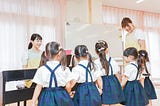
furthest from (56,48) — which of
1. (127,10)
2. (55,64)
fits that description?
(127,10)

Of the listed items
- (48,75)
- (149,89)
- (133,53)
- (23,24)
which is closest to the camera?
(48,75)

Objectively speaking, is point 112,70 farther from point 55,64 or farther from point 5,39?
point 5,39

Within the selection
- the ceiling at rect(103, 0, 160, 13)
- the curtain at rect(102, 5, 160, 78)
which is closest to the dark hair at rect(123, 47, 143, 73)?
the ceiling at rect(103, 0, 160, 13)

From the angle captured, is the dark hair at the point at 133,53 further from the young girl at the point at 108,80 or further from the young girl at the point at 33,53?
the young girl at the point at 33,53

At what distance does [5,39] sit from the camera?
473 centimetres

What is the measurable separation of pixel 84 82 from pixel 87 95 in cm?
14

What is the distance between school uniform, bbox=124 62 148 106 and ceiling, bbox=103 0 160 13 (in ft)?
12.1

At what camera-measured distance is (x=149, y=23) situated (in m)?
7.70

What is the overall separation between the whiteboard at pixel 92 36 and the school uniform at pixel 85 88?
2.39 meters

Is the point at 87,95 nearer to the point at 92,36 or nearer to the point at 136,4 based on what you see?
the point at 92,36

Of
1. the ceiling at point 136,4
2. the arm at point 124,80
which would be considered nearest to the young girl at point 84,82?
the arm at point 124,80

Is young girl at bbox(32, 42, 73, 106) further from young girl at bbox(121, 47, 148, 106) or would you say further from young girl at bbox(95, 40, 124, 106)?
young girl at bbox(121, 47, 148, 106)

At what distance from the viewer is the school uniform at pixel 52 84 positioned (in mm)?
2076

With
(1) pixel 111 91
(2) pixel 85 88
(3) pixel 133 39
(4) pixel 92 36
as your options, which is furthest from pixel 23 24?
(2) pixel 85 88
